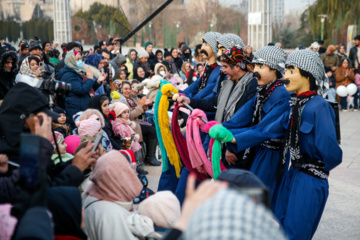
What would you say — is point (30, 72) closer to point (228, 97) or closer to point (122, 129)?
point (122, 129)

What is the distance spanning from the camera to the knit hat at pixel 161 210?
125 inches

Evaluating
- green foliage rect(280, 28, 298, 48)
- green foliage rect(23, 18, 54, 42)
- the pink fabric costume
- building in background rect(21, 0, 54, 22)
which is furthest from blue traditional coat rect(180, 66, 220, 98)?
green foliage rect(280, 28, 298, 48)

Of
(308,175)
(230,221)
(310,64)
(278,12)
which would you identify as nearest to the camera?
(230,221)

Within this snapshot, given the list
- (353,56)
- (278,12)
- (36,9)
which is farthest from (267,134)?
(278,12)

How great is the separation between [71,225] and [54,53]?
9573 millimetres

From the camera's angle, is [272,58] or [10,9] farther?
[10,9]

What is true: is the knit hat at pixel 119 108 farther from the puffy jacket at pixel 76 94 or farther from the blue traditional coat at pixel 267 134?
the blue traditional coat at pixel 267 134

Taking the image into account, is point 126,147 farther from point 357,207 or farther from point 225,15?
point 225,15

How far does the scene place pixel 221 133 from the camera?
4023mm

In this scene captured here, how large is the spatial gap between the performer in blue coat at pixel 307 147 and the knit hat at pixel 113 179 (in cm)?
128

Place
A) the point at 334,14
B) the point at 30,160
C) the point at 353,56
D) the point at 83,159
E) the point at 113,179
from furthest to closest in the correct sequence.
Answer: the point at 334,14 < the point at 353,56 < the point at 113,179 < the point at 83,159 < the point at 30,160

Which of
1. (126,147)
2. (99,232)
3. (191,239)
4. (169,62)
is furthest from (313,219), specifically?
(169,62)

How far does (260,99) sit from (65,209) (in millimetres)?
2348

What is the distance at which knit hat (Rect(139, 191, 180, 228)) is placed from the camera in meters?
3.17
